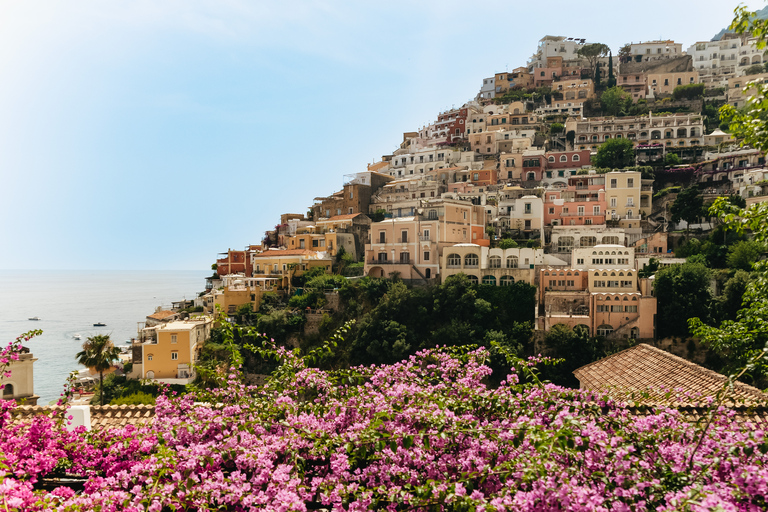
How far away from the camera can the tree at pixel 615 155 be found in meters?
48.6

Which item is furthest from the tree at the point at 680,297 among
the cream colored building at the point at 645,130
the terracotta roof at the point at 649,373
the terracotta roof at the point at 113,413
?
the terracotta roof at the point at 113,413

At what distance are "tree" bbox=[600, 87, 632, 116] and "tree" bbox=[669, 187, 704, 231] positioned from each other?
2739cm

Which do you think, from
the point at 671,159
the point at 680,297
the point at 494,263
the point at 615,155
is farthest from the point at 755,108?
the point at 671,159

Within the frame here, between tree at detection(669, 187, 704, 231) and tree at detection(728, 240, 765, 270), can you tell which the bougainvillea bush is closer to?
tree at detection(728, 240, 765, 270)

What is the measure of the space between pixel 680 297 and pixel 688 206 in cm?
1358

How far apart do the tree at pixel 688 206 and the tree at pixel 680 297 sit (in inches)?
427


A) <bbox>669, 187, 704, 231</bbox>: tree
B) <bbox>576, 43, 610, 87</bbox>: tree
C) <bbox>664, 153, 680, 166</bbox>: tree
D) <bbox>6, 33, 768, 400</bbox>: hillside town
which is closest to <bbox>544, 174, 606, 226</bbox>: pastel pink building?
<bbox>6, 33, 768, 400</bbox>: hillside town

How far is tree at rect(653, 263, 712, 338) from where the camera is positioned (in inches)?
1078

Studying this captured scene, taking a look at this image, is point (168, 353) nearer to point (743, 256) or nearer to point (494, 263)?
point (494, 263)

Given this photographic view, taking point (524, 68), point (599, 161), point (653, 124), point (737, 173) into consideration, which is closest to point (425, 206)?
point (599, 161)

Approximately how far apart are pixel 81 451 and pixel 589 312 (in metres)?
28.1

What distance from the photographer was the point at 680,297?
2750cm

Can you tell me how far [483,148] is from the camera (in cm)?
5728

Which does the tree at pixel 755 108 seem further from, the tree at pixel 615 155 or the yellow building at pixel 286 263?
the tree at pixel 615 155
